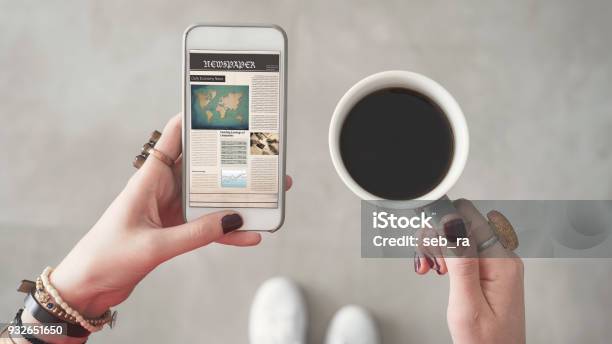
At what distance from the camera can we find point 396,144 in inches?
23.0

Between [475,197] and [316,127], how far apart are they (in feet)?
0.93

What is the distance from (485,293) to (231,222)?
319 mm

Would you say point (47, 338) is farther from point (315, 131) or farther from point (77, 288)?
point (315, 131)

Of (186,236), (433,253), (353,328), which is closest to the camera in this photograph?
(186,236)

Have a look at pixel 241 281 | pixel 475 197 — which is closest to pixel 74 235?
pixel 241 281

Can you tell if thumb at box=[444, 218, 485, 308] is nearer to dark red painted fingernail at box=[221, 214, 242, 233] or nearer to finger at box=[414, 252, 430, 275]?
finger at box=[414, 252, 430, 275]

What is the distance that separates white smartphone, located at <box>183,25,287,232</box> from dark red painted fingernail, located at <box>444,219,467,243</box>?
Result: 195mm

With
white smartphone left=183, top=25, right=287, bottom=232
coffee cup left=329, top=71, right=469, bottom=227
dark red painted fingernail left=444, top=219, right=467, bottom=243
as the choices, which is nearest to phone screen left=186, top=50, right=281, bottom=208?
white smartphone left=183, top=25, right=287, bottom=232

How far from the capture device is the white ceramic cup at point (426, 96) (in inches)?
20.5

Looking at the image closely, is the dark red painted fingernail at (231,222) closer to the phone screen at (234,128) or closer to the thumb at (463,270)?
the phone screen at (234,128)

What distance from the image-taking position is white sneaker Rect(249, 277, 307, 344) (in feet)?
2.72

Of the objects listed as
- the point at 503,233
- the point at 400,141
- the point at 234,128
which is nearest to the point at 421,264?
the point at 503,233

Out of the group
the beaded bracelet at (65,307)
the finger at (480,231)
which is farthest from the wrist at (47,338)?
the finger at (480,231)

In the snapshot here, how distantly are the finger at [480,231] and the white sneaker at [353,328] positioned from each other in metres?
0.28
